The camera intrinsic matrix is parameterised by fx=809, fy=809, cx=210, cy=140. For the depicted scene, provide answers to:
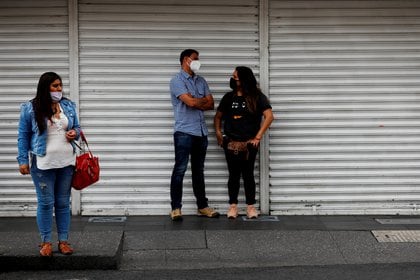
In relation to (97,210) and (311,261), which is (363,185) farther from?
(97,210)

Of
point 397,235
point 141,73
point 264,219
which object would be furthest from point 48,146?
point 397,235

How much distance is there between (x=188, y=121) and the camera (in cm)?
958

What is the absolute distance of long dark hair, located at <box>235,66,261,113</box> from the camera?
31.3 feet

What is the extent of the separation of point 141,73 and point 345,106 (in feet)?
8.38

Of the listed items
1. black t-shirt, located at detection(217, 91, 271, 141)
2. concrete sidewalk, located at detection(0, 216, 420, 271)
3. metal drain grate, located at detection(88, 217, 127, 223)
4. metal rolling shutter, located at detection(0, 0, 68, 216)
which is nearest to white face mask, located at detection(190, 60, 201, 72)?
black t-shirt, located at detection(217, 91, 271, 141)

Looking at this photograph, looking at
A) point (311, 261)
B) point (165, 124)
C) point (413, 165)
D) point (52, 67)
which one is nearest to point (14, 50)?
point (52, 67)

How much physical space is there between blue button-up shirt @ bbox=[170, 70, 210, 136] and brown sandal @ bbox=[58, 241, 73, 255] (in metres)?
2.38

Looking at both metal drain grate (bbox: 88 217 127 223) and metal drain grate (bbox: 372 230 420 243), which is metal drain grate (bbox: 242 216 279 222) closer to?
metal drain grate (bbox: 372 230 420 243)

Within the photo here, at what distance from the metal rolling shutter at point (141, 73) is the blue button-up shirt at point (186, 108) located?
36cm

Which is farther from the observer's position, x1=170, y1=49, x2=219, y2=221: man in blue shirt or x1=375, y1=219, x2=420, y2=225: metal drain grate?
x1=375, y1=219, x2=420, y2=225: metal drain grate

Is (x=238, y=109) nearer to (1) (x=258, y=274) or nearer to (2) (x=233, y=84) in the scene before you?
(2) (x=233, y=84)

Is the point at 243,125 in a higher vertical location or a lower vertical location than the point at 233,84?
lower

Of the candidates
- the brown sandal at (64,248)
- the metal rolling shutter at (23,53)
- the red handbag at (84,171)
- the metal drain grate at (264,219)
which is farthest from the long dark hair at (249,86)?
the brown sandal at (64,248)

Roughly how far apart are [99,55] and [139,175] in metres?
1.55
